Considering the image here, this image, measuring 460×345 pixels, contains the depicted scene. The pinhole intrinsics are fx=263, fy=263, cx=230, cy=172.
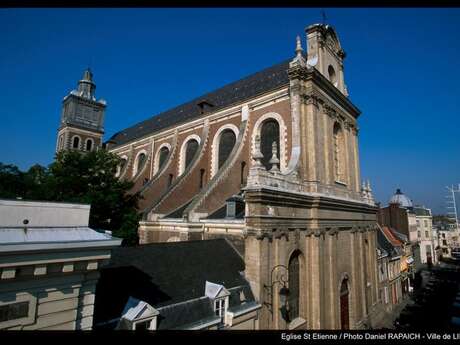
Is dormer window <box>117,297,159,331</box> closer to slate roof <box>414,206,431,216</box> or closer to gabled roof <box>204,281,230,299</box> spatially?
gabled roof <box>204,281,230,299</box>

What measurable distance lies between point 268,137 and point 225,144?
3.61 m

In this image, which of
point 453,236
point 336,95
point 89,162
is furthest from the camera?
point 453,236

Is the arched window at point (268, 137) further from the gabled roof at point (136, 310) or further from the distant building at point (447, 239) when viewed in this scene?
the distant building at point (447, 239)

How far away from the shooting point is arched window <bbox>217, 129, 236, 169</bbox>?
17.7 meters

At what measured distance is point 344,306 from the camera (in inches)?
561

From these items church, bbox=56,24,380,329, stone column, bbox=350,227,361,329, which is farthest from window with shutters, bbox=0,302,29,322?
stone column, bbox=350,227,361,329

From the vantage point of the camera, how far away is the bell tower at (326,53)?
15.7 m

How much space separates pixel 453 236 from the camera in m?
63.0

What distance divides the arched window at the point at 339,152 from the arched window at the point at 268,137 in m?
4.50

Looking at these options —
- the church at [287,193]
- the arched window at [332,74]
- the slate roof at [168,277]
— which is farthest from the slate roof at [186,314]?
the arched window at [332,74]
